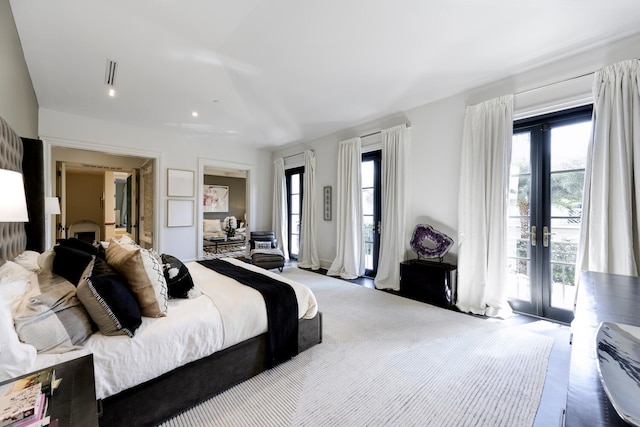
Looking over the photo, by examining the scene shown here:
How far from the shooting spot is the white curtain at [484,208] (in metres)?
2.96

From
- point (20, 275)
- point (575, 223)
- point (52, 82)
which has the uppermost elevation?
point (52, 82)

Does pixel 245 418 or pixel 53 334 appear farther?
pixel 245 418

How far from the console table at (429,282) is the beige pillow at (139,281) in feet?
9.83

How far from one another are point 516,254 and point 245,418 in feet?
10.6

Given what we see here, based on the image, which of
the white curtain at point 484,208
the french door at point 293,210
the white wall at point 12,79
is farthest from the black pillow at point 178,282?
the french door at point 293,210

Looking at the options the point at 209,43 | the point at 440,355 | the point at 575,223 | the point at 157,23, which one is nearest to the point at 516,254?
the point at 575,223

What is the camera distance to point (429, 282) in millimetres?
3412

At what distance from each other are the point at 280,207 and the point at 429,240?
379cm

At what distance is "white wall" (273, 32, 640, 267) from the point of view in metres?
2.53

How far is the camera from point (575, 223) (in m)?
2.70

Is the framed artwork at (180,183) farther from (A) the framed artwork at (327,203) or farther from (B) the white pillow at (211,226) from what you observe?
(B) the white pillow at (211,226)

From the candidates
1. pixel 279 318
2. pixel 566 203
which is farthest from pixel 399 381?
pixel 566 203

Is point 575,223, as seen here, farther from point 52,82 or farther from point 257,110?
point 52,82

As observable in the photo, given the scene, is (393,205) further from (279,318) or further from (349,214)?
(279,318)
